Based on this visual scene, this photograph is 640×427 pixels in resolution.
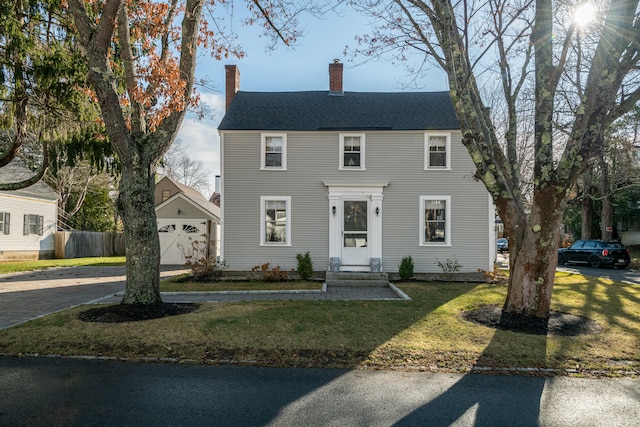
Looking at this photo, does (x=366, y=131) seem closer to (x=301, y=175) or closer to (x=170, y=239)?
(x=301, y=175)

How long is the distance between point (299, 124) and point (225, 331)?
9.87 m

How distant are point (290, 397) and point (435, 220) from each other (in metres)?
11.2

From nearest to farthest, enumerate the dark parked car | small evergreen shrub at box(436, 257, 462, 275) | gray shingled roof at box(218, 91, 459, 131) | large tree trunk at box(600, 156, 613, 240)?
1. small evergreen shrub at box(436, 257, 462, 275)
2. gray shingled roof at box(218, 91, 459, 131)
3. the dark parked car
4. large tree trunk at box(600, 156, 613, 240)

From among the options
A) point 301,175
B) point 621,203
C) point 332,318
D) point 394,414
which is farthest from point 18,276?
point 621,203

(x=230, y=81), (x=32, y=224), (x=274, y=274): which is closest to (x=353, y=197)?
(x=274, y=274)

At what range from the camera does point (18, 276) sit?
14281 mm

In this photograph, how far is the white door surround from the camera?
13906 mm

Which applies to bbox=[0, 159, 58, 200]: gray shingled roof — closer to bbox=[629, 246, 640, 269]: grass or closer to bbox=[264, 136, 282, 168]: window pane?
bbox=[264, 136, 282, 168]: window pane

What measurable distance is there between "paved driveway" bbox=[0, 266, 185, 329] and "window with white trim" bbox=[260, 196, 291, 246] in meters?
4.96

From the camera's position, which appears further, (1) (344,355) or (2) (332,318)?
(2) (332,318)

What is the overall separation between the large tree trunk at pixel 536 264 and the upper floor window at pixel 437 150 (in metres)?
7.51

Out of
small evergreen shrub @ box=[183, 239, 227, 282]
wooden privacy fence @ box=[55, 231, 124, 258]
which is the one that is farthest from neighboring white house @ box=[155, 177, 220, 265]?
wooden privacy fence @ box=[55, 231, 124, 258]

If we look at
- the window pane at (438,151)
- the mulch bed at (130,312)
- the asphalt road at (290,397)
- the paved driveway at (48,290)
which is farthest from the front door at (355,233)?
the asphalt road at (290,397)

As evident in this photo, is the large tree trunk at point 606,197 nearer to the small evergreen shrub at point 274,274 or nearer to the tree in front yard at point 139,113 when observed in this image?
the small evergreen shrub at point 274,274
